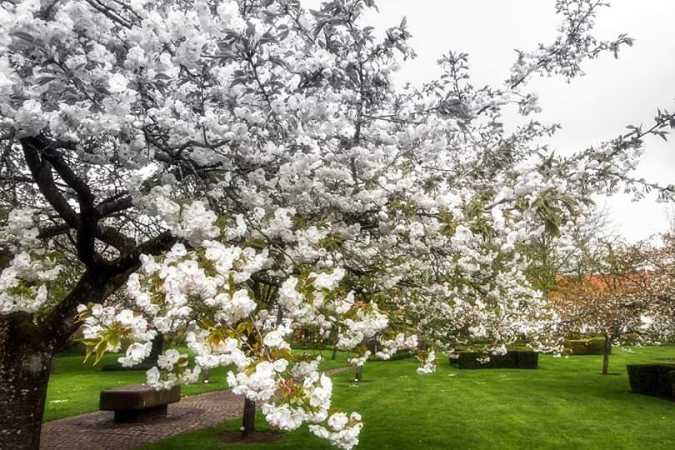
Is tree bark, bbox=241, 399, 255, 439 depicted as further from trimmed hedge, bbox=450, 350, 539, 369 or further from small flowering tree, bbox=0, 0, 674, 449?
trimmed hedge, bbox=450, 350, 539, 369

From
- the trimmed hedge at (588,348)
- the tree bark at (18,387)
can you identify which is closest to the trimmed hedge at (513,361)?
the trimmed hedge at (588,348)

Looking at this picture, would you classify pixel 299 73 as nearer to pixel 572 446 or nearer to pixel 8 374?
pixel 8 374

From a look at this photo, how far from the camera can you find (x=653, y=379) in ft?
55.1

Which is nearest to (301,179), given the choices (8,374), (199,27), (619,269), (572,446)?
(199,27)

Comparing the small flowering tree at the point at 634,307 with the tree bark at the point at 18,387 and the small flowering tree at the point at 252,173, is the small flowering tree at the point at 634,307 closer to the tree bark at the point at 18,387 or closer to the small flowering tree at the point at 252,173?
the small flowering tree at the point at 252,173

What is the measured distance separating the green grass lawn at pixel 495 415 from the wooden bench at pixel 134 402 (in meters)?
1.80

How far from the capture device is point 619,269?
21.3 m

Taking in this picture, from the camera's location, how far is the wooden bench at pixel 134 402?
1280 centimetres

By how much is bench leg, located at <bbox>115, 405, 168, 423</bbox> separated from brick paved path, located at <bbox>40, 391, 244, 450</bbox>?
192 millimetres

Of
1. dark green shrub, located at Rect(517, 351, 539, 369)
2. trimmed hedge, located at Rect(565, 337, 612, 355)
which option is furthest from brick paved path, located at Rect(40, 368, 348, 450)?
trimmed hedge, located at Rect(565, 337, 612, 355)

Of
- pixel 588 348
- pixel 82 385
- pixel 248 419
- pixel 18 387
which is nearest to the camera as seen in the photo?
pixel 18 387

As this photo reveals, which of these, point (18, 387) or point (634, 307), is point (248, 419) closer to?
point (18, 387)

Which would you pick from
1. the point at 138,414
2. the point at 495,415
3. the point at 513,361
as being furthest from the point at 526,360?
the point at 138,414

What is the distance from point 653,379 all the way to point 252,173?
16.1 m
